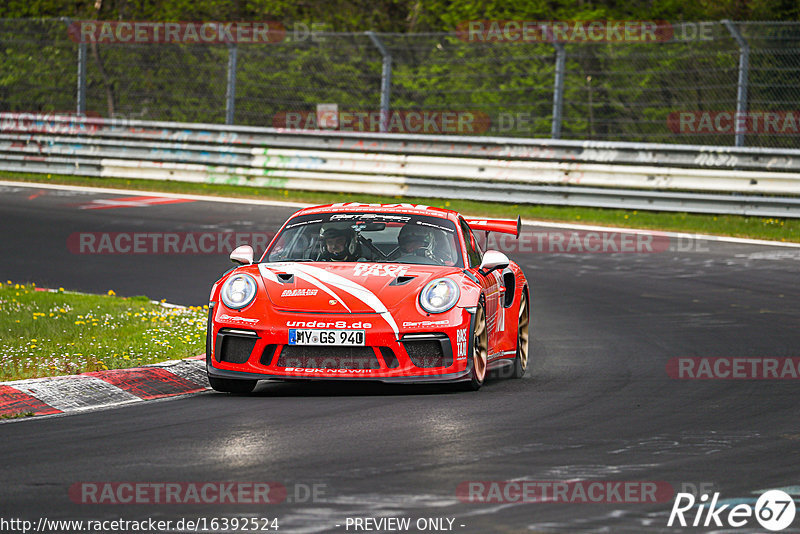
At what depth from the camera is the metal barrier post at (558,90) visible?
20219 mm

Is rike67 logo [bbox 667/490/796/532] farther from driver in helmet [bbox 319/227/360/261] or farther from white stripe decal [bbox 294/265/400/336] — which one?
driver in helmet [bbox 319/227/360/261]

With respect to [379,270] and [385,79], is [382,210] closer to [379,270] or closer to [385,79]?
[379,270]

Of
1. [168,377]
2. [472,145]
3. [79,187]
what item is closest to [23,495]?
[168,377]

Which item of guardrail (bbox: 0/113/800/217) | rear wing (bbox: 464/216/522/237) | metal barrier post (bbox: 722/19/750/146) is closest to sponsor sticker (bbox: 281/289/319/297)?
rear wing (bbox: 464/216/522/237)

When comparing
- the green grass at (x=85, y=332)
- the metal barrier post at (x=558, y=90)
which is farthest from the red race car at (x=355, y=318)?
the metal barrier post at (x=558, y=90)

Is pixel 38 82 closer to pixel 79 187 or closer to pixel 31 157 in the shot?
pixel 31 157

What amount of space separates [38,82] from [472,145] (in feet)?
32.7

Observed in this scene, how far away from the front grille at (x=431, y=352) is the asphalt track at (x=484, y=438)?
245 mm

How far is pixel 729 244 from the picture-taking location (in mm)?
17125

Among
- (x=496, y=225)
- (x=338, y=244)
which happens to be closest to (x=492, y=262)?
(x=338, y=244)

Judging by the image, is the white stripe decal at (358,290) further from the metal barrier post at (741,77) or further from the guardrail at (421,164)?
the metal barrier post at (741,77)

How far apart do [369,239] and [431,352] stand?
5.16ft

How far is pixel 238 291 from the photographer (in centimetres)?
834

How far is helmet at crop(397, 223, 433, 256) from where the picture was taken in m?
9.20
